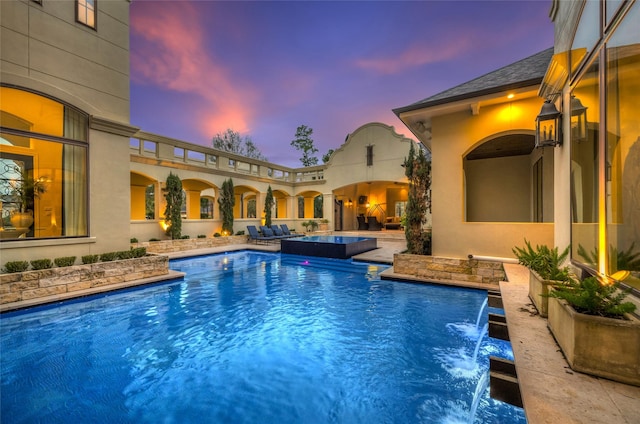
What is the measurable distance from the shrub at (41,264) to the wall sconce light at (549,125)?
10.5 m

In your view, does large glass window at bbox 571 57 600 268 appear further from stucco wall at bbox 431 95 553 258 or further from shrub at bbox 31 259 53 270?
shrub at bbox 31 259 53 270

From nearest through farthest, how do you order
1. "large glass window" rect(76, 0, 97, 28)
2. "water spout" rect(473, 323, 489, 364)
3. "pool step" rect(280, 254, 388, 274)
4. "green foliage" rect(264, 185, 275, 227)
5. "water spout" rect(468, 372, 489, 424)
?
"water spout" rect(468, 372, 489, 424)
"water spout" rect(473, 323, 489, 364)
"large glass window" rect(76, 0, 97, 28)
"pool step" rect(280, 254, 388, 274)
"green foliage" rect(264, 185, 275, 227)

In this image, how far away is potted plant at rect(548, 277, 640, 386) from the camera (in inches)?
71.9

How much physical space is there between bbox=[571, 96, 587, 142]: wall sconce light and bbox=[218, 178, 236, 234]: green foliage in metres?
15.3

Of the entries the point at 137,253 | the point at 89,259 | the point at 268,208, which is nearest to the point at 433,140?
the point at 137,253

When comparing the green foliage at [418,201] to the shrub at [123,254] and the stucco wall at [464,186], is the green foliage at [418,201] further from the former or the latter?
the shrub at [123,254]

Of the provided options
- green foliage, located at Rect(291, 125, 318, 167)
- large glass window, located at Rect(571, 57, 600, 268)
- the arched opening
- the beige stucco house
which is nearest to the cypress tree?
the beige stucco house

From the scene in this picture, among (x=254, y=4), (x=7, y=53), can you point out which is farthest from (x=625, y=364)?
(x=254, y=4)

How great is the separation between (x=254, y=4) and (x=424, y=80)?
1338cm

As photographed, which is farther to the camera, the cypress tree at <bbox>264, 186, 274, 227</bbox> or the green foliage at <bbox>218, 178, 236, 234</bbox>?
the cypress tree at <bbox>264, 186, 274, 227</bbox>

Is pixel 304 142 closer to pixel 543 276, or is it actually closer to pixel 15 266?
pixel 15 266

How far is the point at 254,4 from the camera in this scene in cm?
1477

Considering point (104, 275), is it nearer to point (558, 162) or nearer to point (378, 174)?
point (558, 162)

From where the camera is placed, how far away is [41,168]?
6859mm
